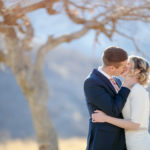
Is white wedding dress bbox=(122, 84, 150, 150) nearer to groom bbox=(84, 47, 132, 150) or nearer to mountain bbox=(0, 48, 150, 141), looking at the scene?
groom bbox=(84, 47, 132, 150)

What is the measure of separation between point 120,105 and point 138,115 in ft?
0.51

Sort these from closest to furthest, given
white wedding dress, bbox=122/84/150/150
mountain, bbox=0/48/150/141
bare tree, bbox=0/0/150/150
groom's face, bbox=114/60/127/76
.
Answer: white wedding dress, bbox=122/84/150/150
groom's face, bbox=114/60/127/76
bare tree, bbox=0/0/150/150
mountain, bbox=0/48/150/141

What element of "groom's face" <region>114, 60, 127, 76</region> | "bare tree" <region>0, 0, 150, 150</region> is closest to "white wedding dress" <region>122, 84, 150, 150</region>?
"groom's face" <region>114, 60, 127, 76</region>

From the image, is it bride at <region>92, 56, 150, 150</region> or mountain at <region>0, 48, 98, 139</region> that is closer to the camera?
bride at <region>92, 56, 150, 150</region>

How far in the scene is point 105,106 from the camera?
3031mm

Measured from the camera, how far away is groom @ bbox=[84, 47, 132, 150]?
303cm

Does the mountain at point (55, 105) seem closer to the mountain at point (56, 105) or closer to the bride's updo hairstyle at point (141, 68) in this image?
the mountain at point (56, 105)

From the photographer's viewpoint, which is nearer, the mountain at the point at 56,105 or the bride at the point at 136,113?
the bride at the point at 136,113

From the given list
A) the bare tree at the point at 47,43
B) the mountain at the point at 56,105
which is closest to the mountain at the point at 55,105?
the mountain at the point at 56,105

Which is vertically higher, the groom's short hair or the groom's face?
the groom's short hair

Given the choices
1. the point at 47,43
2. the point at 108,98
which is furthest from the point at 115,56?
the point at 47,43

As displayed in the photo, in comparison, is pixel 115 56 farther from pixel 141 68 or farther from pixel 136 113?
pixel 136 113

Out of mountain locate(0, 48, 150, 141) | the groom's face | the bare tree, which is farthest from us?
→ mountain locate(0, 48, 150, 141)

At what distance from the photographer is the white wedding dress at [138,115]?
299cm
